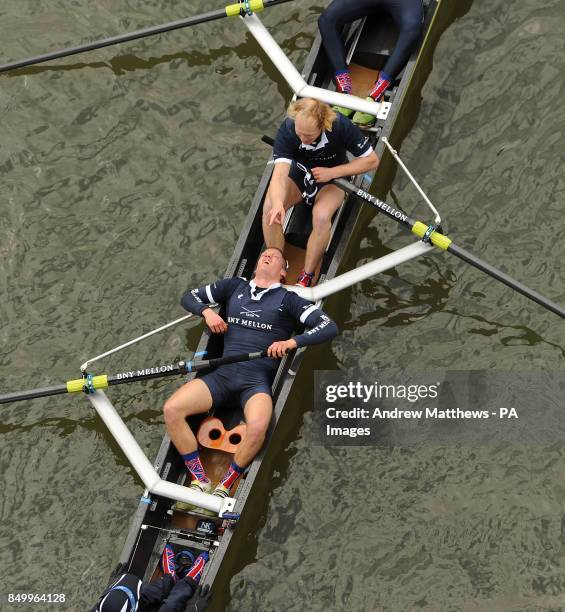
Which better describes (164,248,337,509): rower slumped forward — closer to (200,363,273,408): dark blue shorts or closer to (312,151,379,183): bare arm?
(200,363,273,408): dark blue shorts

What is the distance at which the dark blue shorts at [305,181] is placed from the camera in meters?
12.1

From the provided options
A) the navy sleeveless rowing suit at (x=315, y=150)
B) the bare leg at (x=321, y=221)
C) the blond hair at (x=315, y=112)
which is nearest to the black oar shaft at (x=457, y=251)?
the bare leg at (x=321, y=221)

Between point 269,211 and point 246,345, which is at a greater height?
point 269,211

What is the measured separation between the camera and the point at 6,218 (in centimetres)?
1389

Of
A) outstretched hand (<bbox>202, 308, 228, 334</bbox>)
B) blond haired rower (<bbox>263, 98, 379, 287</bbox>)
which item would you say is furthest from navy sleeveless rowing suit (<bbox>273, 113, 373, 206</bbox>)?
outstretched hand (<bbox>202, 308, 228, 334</bbox>)

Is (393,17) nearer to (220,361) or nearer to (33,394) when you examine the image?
(220,361)

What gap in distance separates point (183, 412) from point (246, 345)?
900 mm

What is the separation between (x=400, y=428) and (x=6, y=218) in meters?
5.11

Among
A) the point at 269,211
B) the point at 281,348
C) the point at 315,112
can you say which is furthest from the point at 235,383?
the point at 315,112

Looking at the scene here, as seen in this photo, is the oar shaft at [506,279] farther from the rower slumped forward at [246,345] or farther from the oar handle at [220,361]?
the oar handle at [220,361]

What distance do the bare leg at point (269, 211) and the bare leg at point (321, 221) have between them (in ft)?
0.81

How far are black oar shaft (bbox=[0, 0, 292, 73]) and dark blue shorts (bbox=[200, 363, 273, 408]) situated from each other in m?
4.28


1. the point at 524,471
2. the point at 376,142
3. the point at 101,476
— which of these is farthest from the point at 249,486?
the point at 376,142

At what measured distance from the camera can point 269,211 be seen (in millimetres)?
12102
